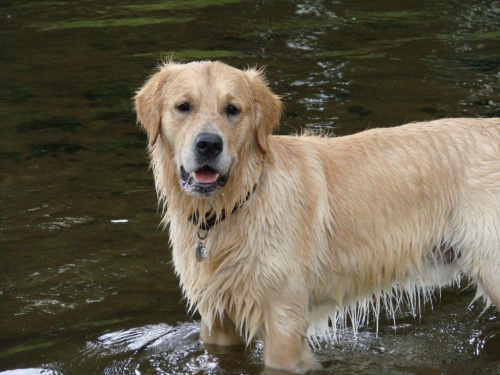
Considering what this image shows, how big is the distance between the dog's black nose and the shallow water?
1646 mm

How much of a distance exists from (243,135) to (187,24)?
30.7 feet

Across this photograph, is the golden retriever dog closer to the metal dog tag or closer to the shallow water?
the metal dog tag

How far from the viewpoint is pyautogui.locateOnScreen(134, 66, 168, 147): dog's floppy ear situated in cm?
A: 561

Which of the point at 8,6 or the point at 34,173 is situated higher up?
the point at 8,6

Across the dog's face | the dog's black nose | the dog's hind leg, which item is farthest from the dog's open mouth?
the dog's hind leg

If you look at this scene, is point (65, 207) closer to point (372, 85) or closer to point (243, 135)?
point (243, 135)

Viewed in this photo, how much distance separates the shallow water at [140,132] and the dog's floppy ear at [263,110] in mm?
1620

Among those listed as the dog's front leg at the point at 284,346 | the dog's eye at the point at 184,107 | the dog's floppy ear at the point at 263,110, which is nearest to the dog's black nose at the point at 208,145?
the dog's eye at the point at 184,107

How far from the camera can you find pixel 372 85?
11.5m

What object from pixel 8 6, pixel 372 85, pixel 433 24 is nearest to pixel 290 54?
pixel 372 85

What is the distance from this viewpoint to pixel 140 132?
10211 mm

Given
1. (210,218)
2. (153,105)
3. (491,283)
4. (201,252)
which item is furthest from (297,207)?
(491,283)

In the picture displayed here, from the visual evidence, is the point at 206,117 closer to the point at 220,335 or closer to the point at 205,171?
the point at 205,171

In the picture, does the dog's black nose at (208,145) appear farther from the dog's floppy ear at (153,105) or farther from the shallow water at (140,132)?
the shallow water at (140,132)
